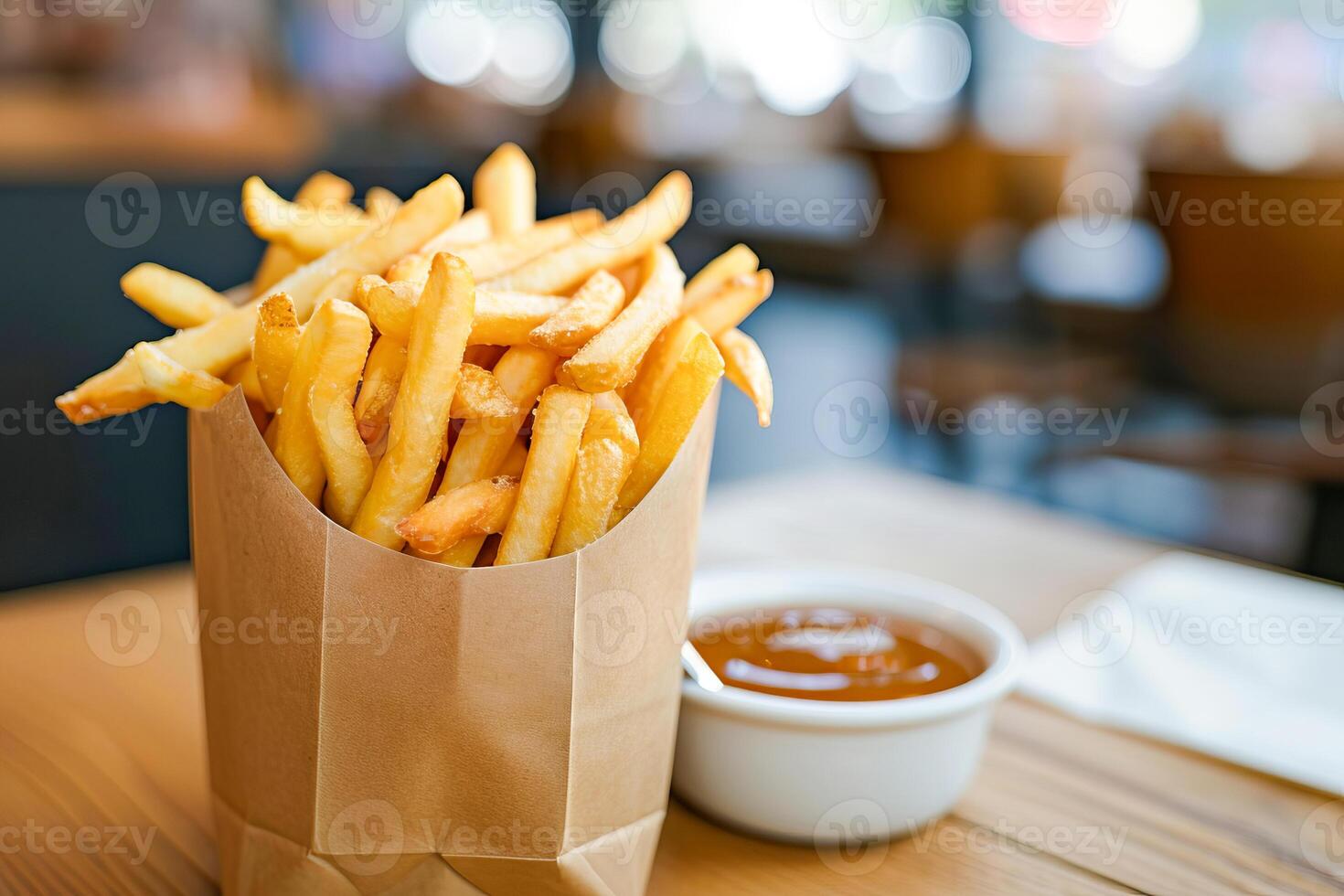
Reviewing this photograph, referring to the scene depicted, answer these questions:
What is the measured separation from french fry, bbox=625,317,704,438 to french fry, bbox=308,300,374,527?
7.0 inches

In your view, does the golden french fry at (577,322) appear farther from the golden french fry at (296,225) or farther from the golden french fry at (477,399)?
the golden french fry at (296,225)

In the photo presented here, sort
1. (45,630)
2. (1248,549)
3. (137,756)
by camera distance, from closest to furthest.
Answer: (137,756), (45,630), (1248,549)

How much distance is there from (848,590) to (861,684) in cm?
17

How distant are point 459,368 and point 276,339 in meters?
0.11

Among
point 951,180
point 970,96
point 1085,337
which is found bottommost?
point 1085,337

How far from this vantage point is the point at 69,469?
2713 millimetres

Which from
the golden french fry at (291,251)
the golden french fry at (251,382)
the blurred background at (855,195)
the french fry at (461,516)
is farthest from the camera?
the blurred background at (855,195)

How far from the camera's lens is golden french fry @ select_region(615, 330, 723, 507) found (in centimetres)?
70

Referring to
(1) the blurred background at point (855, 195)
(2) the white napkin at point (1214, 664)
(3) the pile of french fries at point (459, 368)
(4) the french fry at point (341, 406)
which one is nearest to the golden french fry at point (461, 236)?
(3) the pile of french fries at point (459, 368)

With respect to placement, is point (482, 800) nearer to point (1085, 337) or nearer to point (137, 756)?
point (137, 756)

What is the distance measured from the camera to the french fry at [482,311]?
0.68 m

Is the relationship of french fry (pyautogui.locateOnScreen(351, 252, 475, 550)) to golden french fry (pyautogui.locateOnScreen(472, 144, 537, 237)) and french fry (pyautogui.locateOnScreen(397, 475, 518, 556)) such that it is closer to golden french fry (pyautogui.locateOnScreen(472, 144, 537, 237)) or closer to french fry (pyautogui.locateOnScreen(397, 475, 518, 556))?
french fry (pyautogui.locateOnScreen(397, 475, 518, 556))

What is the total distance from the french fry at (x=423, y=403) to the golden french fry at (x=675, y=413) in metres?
0.13

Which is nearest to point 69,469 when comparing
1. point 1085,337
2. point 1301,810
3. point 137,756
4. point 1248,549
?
point 137,756
